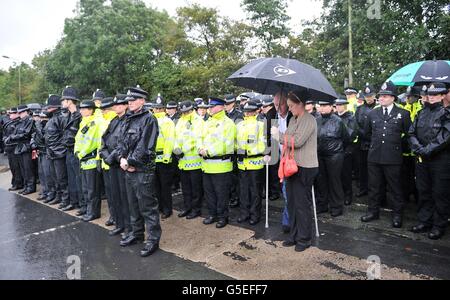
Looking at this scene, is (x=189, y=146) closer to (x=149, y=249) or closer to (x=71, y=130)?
(x=149, y=249)

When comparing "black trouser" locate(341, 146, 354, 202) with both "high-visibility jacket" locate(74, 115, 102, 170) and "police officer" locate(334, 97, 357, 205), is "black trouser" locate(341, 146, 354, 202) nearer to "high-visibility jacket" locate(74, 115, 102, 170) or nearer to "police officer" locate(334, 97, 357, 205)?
"police officer" locate(334, 97, 357, 205)

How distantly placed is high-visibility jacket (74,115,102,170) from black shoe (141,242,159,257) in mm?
2059

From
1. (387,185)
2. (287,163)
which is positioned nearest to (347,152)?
(387,185)

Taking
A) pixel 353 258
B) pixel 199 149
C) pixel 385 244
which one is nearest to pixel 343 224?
pixel 385 244

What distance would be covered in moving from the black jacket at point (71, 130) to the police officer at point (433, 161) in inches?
226

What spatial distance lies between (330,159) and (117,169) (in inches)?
137

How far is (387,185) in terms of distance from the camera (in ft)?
17.4

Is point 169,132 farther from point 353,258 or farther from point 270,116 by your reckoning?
point 353,258

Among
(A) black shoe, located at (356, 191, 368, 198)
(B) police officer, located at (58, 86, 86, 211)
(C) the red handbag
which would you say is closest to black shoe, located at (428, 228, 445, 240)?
(C) the red handbag

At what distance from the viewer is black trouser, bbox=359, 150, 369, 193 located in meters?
7.07

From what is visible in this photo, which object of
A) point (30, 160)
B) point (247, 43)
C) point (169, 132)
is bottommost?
point (30, 160)

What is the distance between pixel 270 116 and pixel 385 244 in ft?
8.06

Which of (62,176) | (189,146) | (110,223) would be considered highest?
(189,146)

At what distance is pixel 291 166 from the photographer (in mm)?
4355
